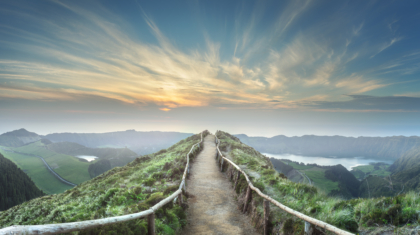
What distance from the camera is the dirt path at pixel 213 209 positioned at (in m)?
9.46

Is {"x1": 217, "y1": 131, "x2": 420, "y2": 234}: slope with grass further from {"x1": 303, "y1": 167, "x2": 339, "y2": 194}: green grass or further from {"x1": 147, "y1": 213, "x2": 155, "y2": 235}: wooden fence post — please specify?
{"x1": 303, "y1": 167, "x2": 339, "y2": 194}: green grass

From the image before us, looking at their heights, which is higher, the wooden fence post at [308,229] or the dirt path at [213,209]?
the wooden fence post at [308,229]

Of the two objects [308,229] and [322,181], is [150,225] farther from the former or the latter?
[322,181]

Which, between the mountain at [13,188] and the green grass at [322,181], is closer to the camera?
the mountain at [13,188]

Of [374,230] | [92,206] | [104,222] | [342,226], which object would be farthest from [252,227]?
[92,206]

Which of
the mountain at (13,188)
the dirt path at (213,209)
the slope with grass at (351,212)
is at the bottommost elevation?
the mountain at (13,188)

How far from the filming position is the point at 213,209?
38.8 ft

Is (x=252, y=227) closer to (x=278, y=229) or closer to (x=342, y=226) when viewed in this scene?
(x=278, y=229)

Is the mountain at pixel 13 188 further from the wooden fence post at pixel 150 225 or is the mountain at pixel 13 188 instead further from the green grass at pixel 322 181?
the green grass at pixel 322 181

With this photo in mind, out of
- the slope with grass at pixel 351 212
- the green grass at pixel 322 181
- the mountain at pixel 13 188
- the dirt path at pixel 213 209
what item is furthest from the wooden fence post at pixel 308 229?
the green grass at pixel 322 181

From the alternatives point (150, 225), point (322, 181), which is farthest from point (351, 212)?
point (322, 181)

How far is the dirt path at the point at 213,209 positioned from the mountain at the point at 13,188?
476 feet

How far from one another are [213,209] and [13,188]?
6409 inches

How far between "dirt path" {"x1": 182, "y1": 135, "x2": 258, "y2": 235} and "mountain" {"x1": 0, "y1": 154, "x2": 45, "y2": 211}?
144948mm
